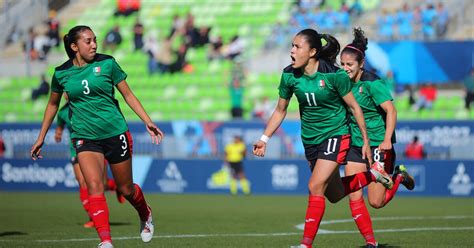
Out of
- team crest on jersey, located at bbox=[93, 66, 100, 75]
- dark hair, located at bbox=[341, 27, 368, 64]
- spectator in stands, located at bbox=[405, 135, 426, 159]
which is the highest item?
dark hair, located at bbox=[341, 27, 368, 64]

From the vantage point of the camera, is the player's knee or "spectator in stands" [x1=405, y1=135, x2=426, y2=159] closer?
the player's knee

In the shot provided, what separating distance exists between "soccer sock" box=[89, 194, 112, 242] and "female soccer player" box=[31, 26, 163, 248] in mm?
10

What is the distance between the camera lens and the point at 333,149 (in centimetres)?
1029

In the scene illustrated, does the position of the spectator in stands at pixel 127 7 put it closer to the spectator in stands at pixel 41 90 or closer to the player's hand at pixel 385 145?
the spectator in stands at pixel 41 90

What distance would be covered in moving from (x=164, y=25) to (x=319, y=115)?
26.8 metres

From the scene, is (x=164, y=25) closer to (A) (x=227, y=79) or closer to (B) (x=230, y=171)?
(A) (x=227, y=79)

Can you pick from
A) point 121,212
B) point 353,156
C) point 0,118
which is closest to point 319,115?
point 353,156

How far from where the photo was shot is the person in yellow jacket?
87.0ft

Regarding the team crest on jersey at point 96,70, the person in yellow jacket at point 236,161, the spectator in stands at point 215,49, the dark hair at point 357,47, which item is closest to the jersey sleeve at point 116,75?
the team crest on jersey at point 96,70

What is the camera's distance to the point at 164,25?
36.7 meters

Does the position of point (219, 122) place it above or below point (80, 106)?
below

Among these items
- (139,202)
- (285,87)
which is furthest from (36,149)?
(285,87)

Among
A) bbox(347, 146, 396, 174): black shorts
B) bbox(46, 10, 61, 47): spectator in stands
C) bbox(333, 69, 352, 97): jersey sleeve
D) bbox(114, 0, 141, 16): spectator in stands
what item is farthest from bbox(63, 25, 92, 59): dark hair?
bbox(114, 0, 141, 16): spectator in stands

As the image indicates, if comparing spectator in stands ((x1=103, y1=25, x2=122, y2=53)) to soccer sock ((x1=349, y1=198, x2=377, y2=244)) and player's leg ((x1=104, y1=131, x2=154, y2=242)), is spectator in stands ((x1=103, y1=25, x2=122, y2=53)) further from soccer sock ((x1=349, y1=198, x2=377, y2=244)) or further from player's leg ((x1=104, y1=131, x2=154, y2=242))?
soccer sock ((x1=349, y1=198, x2=377, y2=244))
